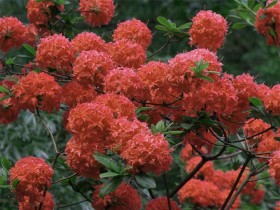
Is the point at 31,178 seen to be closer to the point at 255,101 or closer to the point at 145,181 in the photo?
the point at 145,181

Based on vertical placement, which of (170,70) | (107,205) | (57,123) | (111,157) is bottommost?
(57,123)

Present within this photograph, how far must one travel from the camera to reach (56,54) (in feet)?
8.09

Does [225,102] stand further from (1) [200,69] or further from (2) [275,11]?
(2) [275,11]

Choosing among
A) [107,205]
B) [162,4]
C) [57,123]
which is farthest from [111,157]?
[162,4]

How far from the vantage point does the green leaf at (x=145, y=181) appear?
1.94 meters

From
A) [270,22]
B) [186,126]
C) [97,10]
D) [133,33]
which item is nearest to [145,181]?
[186,126]

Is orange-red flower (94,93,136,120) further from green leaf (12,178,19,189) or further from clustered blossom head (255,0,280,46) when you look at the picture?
clustered blossom head (255,0,280,46)

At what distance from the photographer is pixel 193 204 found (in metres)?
3.32

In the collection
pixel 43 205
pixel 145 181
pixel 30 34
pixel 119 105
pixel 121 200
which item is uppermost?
pixel 119 105

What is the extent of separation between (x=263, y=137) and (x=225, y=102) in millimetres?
578

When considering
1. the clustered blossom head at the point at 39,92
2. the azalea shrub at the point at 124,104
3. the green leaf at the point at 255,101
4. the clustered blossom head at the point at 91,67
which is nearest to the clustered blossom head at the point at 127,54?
the azalea shrub at the point at 124,104

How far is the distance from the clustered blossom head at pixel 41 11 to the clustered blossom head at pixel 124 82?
2.68 ft

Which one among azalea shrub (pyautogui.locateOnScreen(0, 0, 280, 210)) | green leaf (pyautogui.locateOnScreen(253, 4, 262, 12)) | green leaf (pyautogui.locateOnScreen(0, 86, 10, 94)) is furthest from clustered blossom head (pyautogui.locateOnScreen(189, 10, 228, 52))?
green leaf (pyautogui.locateOnScreen(0, 86, 10, 94))

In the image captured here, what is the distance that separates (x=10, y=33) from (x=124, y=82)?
964 mm
